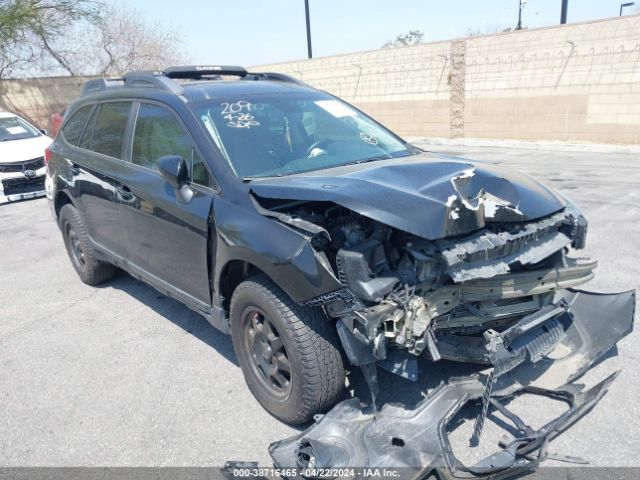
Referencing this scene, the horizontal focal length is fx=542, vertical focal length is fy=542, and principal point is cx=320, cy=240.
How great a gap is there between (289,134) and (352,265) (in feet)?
5.00

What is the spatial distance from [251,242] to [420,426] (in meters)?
1.28

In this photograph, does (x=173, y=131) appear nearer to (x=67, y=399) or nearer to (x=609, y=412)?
(x=67, y=399)

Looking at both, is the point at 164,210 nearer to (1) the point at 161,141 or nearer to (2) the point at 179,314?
(1) the point at 161,141

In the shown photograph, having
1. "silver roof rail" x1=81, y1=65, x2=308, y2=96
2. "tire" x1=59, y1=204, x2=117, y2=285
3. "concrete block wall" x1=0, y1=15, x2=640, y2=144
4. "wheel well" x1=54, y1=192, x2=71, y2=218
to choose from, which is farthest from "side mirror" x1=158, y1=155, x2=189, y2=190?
"concrete block wall" x1=0, y1=15, x2=640, y2=144

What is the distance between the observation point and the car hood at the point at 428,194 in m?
2.64

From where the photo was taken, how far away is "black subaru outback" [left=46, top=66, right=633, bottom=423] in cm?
266

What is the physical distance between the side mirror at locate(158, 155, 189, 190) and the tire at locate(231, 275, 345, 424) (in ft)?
2.69

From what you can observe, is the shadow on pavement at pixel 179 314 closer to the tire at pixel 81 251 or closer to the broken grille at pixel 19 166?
the tire at pixel 81 251

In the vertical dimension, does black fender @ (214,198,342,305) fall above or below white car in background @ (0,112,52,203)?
above

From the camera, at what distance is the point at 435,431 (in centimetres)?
253

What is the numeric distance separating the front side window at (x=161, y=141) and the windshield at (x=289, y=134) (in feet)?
0.62

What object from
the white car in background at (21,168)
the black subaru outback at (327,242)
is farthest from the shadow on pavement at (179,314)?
the white car in background at (21,168)

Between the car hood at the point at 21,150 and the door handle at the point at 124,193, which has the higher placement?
the door handle at the point at 124,193

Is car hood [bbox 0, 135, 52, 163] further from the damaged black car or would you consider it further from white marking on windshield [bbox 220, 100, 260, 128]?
white marking on windshield [bbox 220, 100, 260, 128]
